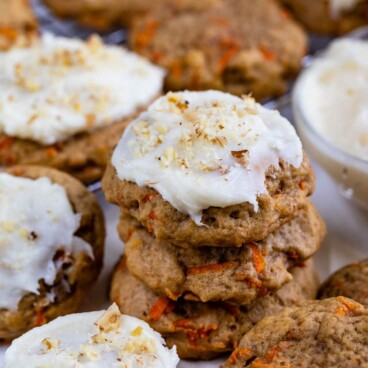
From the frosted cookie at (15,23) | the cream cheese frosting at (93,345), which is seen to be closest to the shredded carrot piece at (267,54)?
the frosted cookie at (15,23)

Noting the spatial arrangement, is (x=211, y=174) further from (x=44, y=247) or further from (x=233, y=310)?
(x=44, y=247)

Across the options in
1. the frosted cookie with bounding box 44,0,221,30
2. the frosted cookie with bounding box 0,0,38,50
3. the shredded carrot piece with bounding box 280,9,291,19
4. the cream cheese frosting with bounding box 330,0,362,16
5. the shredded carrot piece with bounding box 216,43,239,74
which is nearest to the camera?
the shredded carrot piece with bounding box 216,43,239,74

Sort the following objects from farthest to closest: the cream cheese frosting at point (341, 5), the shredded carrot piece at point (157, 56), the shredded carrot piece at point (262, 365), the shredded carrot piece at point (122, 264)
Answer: the cream cheese frosting at point (341, 5) → the shredded carrot piece at point (157, 56) → the shredded carrot piece at point (122, 264) → the shredded carrot piece at point (262, 365)

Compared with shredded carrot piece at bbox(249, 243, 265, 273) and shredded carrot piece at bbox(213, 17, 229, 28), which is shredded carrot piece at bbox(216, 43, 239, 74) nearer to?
shredded carrot piece at bbox(213, 17, 229, 28)

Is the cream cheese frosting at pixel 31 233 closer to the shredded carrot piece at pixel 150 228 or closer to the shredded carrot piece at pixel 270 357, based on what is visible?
the shredded carrot piece at pixel 150 228

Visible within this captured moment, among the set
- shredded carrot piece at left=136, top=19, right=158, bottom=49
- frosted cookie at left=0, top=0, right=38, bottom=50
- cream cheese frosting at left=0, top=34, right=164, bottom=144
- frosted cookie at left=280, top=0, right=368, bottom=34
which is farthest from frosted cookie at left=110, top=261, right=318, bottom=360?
frosted cookie at left=280, top=0, right=368, bottom=34

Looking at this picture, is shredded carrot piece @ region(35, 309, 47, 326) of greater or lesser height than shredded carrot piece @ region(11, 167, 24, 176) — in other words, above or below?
below

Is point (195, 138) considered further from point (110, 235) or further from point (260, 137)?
point (110, 235)
